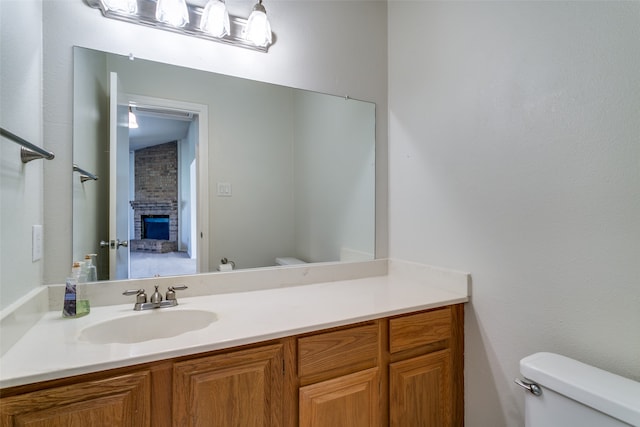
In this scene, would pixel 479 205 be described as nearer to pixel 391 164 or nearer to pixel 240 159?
pixel 391 164

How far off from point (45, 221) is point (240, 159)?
80cm

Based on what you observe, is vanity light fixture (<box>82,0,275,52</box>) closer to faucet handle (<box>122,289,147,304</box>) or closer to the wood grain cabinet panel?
faucet handle (<box>122,289,147,304</box>)

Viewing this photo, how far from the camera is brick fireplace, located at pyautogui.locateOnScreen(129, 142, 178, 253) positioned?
1345 mm

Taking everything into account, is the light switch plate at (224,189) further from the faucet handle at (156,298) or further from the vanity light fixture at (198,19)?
the vanity light fixture at (198,19)

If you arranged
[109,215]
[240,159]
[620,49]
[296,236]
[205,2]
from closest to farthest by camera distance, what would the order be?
[620,49]
[109,215]
[205,2]
[240,159]
[296,236]

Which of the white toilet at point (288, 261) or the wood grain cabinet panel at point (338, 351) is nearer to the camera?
the wood grain cabinet panel at point (338, 351)

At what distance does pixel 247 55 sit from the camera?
151 cm

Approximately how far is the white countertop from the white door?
0.19m

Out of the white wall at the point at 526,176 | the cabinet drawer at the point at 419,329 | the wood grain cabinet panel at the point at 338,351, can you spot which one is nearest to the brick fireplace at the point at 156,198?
the wood grain cabinet panel at the point at 338,351

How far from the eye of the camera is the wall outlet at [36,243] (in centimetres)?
105

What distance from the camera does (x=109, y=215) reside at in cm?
129

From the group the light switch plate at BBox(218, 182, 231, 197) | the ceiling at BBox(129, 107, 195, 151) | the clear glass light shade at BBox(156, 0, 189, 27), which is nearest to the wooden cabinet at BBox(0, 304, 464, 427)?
the light switch plate at BBox(218, 182, 231, 197)

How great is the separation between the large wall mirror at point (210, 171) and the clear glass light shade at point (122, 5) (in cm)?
18

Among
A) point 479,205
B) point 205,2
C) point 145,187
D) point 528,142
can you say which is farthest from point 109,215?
point 528,142
